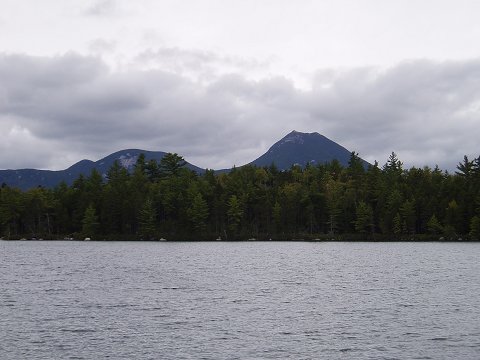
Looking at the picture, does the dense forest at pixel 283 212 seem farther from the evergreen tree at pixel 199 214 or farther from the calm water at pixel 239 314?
the calm water at pixel 239 314

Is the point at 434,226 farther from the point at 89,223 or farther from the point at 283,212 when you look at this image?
the point at 89,223

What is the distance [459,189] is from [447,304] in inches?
5623

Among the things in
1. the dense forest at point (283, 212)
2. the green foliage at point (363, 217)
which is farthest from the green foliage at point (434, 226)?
the green foliage at point (363, 217)

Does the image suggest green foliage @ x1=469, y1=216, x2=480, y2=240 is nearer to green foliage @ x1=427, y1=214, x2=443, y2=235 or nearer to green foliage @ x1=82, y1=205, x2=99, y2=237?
green foliage @ x1=427, y1=214, x2=443, y2=235

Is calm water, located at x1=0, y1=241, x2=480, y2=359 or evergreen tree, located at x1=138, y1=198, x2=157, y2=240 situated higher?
evergreen tree, located at x1=138, y1=198, x2=157, y2=240

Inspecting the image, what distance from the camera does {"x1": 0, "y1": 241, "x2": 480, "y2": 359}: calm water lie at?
32.7 metres

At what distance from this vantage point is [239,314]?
43500mm

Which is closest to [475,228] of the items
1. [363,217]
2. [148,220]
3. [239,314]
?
[363,217]

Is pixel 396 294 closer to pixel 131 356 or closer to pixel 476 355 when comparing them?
pixel 476 355

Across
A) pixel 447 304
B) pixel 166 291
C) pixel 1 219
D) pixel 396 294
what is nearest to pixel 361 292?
pixel 396 294

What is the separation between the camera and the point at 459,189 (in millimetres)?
179125

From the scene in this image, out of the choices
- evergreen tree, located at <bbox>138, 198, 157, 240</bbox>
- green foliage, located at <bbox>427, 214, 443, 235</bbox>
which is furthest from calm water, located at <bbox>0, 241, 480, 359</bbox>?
evergreen tree, located at <bbox>138, 198, 157, 240</bbox>

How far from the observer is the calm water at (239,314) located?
107 ft

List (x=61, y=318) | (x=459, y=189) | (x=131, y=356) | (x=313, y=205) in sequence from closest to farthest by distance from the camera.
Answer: (x=131, y=356) → (x=61, y=318) → (x=459, y=189) → (x=313, y=205)
